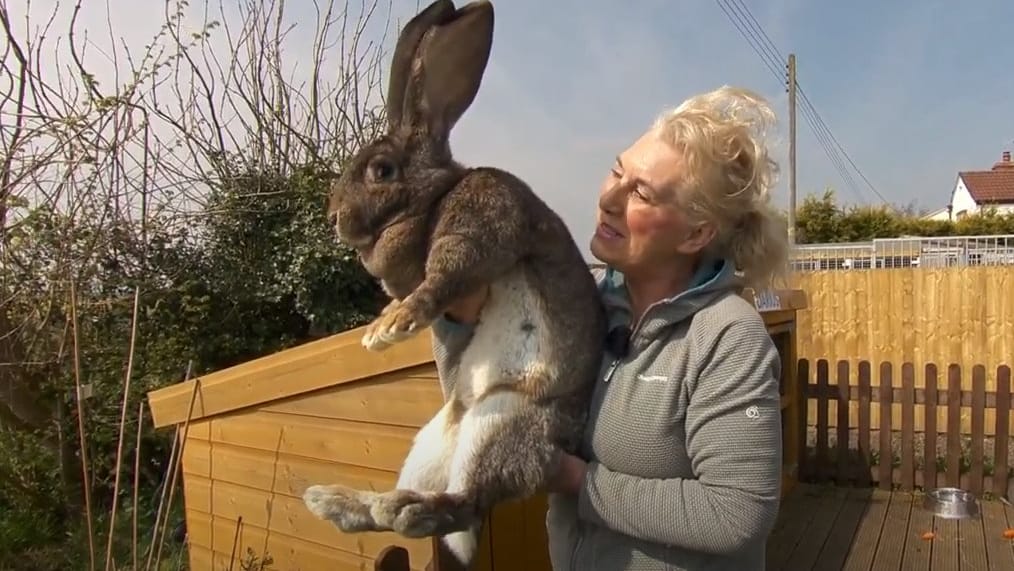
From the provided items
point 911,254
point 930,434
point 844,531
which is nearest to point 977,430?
point 930,434

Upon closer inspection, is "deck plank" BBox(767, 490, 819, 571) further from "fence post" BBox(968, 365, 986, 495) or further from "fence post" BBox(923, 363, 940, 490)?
"fence post" BBox(968, 365, 986, 495)

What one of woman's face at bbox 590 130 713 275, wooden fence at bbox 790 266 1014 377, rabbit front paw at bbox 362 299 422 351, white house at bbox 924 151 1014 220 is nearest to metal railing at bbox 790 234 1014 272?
wooden fence at bbox 790 266 1014 377

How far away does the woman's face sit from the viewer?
168 centimetres

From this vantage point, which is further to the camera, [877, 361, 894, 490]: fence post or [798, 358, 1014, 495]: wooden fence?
[877, 361, 894, 490]: fence post

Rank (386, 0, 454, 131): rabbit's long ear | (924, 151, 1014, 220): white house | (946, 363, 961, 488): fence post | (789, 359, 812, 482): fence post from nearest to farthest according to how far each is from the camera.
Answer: (386, 0, 454, 131): rabbit's long ear, (946, 363, 961, 488): fence post, (789, 359, 812, 482): fence post, (924, 151, 1014, 220): white house

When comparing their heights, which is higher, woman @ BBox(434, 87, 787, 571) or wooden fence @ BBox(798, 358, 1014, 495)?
woman @ BBox(434, 87, 787, 571)

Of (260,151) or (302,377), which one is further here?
(260,151)

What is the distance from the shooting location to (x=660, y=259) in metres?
1.74

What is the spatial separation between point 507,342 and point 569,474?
31 centimetres

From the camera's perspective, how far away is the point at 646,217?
170 centimetres

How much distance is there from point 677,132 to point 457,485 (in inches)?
34.5

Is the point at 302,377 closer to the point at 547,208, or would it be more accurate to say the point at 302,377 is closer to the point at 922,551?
the point at 547,208

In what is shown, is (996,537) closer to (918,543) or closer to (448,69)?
(918,543)

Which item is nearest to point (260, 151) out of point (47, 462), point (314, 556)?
point (47, 462)
